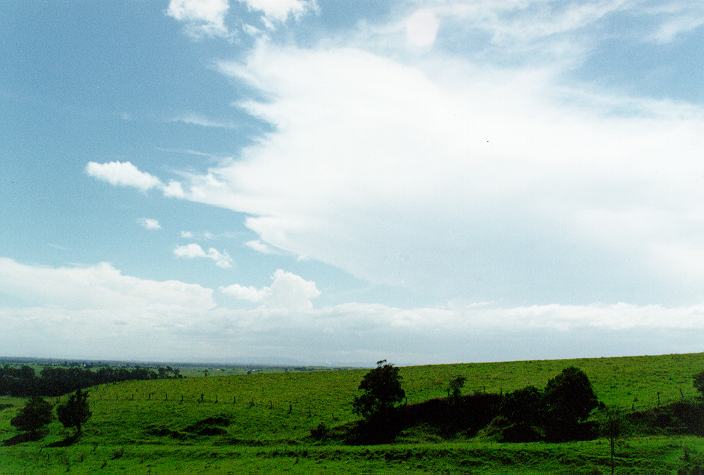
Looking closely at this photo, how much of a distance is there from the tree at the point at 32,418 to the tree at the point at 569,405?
70.2 m

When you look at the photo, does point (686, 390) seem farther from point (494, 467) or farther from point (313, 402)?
point (313, 402)

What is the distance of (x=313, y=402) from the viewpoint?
8156 centimetres

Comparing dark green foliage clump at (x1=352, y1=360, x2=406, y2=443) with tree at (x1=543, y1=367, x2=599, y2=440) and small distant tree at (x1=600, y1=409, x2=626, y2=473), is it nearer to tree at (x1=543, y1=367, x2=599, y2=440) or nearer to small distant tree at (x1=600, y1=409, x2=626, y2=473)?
tree at (x1=543, y1=367, x2=599, y2=440)

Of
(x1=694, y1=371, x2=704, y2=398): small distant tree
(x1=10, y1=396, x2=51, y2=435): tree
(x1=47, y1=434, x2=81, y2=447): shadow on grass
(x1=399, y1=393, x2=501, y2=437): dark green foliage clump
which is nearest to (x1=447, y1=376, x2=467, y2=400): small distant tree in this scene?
(x1=399, y1=393, x2=501, y2=437): dark green foliage clump

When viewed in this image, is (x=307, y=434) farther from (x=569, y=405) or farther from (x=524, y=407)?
(x=569, y=405)

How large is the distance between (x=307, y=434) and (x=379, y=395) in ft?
35.0

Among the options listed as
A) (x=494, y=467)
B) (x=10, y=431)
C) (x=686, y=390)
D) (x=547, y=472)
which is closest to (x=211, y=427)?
(x=10, y=431)

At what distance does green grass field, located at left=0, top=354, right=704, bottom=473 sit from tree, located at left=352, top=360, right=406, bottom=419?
2.52 meters

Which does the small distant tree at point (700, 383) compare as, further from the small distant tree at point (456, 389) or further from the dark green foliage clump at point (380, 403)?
the dark green foliage clump at point (380, 403)

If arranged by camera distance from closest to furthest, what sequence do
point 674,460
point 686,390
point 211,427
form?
point 674,460 → point 686,390 → point 211,427

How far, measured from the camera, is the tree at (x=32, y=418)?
76069mm

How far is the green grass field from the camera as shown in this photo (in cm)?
5053

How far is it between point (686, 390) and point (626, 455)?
2391cm

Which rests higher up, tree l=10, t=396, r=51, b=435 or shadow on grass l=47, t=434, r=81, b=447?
tree l=10, t=396, r=51, b=435
